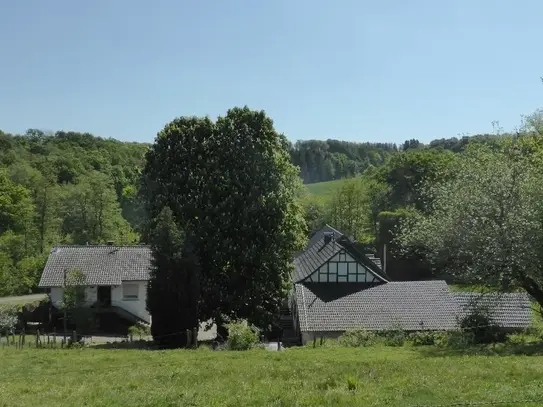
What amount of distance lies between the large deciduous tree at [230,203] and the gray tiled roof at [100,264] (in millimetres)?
11935

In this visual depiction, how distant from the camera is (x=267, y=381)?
1438 centimetres

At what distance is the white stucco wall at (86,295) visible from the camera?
41375 millimetres

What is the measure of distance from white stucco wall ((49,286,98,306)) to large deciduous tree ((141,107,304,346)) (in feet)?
42.4

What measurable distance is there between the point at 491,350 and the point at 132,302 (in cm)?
2807

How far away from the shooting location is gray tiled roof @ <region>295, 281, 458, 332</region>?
34.6m

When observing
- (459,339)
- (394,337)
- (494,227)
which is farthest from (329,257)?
(494,227)

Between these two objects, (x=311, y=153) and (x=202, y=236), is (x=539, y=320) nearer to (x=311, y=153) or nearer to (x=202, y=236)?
(x=202, y=236)

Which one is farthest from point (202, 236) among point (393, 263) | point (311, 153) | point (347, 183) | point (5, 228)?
point (311, 153)

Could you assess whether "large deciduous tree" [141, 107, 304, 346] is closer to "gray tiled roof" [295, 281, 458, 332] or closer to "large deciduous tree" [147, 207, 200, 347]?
"large deciduous tree" [147, 207, 200, 347]

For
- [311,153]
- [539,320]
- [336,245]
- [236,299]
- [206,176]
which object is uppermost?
[311,153]

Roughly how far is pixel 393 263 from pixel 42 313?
1316 inches

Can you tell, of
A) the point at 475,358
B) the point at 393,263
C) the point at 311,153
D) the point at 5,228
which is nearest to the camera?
the point at 475,358

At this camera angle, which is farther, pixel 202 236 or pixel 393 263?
pixel 393 263

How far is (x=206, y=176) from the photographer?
→ 3116 centimetres
